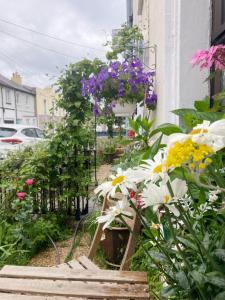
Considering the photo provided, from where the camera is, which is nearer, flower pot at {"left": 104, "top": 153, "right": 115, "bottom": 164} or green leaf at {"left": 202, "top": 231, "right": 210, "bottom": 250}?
green leaf at {"left": 202, "top": 231, "right": 210, "bottom": 250}

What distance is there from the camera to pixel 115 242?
2750 millimetres

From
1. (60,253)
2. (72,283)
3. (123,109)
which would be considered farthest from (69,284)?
(123,109)

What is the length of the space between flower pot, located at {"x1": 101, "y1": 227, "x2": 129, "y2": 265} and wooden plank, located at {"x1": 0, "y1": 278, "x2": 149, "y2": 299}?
1045 mm

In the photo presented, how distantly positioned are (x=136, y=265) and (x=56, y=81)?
104 inches

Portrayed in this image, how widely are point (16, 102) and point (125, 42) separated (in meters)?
24.8

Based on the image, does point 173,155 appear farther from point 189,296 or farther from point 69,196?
point 69,196

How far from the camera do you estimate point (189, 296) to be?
88cm

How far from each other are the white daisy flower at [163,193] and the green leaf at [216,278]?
234mm

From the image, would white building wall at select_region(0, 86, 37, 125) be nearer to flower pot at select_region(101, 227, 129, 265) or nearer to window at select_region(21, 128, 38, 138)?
window at select_region(21, 128, 38, 138)

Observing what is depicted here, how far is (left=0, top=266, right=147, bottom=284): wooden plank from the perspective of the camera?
5.61ft

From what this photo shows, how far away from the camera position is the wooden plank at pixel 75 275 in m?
1.71

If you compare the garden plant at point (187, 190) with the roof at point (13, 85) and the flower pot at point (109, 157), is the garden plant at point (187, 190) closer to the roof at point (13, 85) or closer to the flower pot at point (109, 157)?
the flower pot at point (109, 157)

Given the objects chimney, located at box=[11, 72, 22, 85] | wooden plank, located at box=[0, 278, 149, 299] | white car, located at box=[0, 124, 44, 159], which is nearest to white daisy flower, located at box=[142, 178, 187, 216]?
wooden plank, located at box=[0, 278, 149, 299]

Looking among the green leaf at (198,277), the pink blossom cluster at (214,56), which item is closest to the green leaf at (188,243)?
the green leaf at (198,277)
